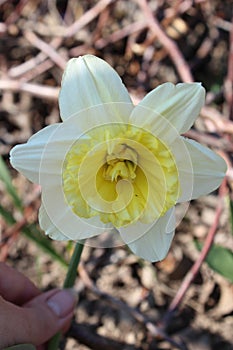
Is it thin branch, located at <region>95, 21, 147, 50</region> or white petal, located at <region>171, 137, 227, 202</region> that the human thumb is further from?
thin branch, located at <region>95, 21, 147, 50</region>

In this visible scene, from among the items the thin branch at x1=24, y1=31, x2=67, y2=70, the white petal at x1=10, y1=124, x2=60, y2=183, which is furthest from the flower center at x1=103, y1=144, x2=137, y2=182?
the thin branch at x1=24, y1=31, x2=67, y2=70

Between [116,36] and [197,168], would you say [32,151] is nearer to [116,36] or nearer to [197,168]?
[197,168]

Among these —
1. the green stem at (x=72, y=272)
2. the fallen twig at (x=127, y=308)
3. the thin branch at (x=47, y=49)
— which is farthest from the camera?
the thin branch at (x=47, y=49)

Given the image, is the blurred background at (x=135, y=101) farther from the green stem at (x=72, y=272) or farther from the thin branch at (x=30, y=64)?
the green stem at (x=72, y=272)

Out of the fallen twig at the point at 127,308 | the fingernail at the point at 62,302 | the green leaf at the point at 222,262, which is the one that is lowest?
the fallen twig at the point at 127,308

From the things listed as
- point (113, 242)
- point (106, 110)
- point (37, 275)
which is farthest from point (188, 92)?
point (37, 275)

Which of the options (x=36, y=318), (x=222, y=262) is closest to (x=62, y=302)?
(x=36, y=318)

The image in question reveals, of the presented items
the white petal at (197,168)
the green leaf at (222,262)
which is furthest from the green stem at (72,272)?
the green leaf at (222,262)

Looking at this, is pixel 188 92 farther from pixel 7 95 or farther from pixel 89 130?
pixel 7 95
